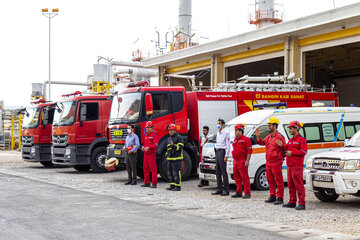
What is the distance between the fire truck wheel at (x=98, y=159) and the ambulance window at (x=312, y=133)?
A: 332 inches

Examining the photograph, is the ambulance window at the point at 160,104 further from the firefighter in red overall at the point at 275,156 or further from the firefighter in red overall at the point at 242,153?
the firefighter in red overall at the point at 275,156

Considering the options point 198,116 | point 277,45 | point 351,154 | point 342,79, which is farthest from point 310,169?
point 342,79

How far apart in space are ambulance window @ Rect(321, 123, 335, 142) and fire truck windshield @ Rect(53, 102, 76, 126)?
9.51 m

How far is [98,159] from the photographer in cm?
1944

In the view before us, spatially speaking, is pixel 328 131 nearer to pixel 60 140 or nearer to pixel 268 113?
pixel 268 113

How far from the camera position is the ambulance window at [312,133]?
46.3 ft

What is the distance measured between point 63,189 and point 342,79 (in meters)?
29.9

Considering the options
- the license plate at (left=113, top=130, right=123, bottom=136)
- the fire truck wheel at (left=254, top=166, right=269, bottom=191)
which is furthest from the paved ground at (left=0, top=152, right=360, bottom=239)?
the license plate at (left=113, top=130, right=123, bottom=136)

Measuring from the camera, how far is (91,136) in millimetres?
19141

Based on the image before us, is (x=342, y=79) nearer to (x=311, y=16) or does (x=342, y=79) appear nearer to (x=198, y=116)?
(x=311, y=16)

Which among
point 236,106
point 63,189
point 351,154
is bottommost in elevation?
point 63,189

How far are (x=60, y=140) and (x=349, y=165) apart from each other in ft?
41.1

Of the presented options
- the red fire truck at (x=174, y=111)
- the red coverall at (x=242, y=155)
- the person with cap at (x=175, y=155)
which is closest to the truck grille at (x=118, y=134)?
the red fire truck at (x=174, y=111)

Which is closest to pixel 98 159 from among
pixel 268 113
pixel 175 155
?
pixel 175 155
